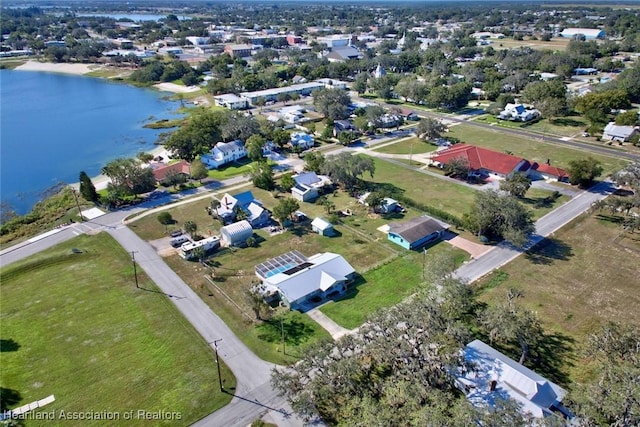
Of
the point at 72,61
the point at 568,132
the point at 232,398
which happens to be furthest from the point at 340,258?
the point at 72,61

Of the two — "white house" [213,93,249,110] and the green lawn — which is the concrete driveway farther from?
"white house" [213,93,249,110]

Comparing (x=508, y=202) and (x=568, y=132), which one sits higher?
(x=508, y=202)

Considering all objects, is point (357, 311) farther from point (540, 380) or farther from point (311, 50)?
point (311, 50)

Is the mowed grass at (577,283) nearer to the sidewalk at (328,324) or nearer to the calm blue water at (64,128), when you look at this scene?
the sidewalk at (328,324)

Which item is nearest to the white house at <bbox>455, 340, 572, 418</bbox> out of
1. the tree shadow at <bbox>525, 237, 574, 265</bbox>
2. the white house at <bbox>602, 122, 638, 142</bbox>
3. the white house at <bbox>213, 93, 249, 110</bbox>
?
the tree shadow at <bbox>525, 237, 574, 265</bbox>

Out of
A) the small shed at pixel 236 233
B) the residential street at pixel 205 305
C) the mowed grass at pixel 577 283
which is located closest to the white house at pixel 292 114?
the residential street at pixel 205 305

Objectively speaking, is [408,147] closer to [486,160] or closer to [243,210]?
[486,160]
